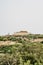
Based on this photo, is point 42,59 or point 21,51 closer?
point 42,59

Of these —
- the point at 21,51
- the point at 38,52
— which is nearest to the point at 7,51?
the point at 21,51

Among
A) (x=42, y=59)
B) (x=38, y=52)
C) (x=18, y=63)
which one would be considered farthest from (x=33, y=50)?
(x=18, y=63)

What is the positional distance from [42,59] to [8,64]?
192cm

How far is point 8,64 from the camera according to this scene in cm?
1045

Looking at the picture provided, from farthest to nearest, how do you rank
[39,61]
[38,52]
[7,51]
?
[7,51] → [38,52] → [39,61]

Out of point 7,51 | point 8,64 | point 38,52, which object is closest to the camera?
point 8,64

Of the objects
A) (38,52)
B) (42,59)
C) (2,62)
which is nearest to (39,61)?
(42,59)

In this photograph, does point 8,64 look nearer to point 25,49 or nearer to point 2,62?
point 2,62

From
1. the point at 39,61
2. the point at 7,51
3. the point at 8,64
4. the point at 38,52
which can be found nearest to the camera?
the point at 8,64

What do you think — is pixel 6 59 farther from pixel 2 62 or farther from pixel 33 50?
pixel 33 50

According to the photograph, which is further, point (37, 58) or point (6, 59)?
point (37, 58)

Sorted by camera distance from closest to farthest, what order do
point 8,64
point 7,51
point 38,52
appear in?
point 8,64, point 38,52, point 7,51

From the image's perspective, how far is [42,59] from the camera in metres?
11.4

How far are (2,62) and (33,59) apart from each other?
168 cm
